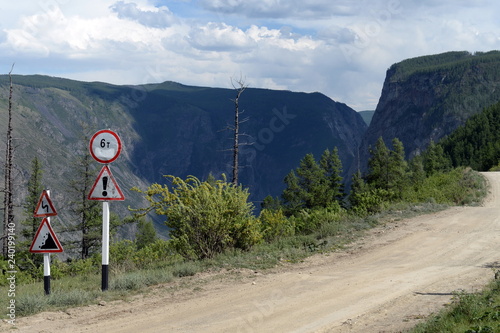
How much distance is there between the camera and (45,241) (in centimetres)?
942

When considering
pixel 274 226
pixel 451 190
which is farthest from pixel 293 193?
pixel 274 226

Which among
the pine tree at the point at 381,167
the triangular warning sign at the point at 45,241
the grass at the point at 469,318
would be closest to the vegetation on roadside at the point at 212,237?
the triangular warning sign at the point at 45,241

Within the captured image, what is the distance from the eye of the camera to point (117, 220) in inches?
1655

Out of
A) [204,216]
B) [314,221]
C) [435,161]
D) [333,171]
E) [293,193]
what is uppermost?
[435,161]

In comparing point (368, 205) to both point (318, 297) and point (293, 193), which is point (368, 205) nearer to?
point (318, 297)

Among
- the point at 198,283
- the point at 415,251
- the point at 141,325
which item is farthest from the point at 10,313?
the point at 415,251

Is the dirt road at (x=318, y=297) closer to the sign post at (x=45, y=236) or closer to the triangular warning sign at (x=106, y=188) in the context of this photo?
the sign post at (x=45, y=236)

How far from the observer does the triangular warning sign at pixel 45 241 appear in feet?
30.7

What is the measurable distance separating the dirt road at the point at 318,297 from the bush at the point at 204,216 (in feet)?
5.96

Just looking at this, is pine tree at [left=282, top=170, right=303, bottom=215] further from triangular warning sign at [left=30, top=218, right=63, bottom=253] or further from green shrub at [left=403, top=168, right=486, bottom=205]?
triangular warning sign at [left=30, top=218, right=63, bottom=253]

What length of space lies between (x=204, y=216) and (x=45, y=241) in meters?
3.89

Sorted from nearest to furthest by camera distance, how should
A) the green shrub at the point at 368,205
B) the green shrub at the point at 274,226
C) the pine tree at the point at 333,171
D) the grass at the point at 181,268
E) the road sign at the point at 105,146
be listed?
the grass at the point at 181,268 → the road sign at the point at 105,146 → the green shrub at the point at 274,226 → the green shrub at the point at 368,205 → the pine tree at the point at 333,171

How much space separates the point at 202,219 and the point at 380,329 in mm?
6052

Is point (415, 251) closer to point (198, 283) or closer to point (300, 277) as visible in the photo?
point (300, 277)
